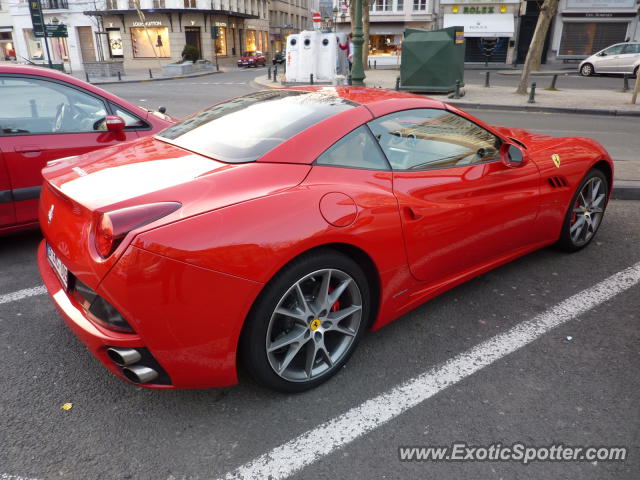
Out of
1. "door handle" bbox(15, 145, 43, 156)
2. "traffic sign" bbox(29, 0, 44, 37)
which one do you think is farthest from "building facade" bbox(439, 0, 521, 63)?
"door handle" bbox(15, 145, 43, 156)

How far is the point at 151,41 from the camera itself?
44.9m

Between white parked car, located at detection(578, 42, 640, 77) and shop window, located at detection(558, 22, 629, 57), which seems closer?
white parked car, located at detection(578, 42, 640, 77)

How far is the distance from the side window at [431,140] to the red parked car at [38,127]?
2497 millimetres

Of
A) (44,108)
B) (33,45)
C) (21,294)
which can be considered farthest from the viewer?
(33,45)

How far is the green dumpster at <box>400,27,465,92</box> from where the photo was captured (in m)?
16.4

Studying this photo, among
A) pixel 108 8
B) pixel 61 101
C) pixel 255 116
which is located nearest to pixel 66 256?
pixel 255 116

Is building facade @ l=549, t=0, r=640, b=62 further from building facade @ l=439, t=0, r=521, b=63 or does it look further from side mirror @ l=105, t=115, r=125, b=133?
side mirror @ l=105, t=115, r=125, b=133

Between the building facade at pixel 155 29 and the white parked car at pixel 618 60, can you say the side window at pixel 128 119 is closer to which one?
the white parked car at pixel 618 60

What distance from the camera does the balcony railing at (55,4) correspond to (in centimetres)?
4447

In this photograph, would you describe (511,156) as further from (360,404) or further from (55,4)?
(55,4)

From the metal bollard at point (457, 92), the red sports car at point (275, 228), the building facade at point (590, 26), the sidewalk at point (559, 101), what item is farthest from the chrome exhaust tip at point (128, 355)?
the building facade at point (590, 26)

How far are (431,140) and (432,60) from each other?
1472cm

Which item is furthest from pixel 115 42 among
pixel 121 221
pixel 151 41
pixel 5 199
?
pixel 121 221

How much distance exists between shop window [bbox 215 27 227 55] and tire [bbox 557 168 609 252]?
48869 mm
